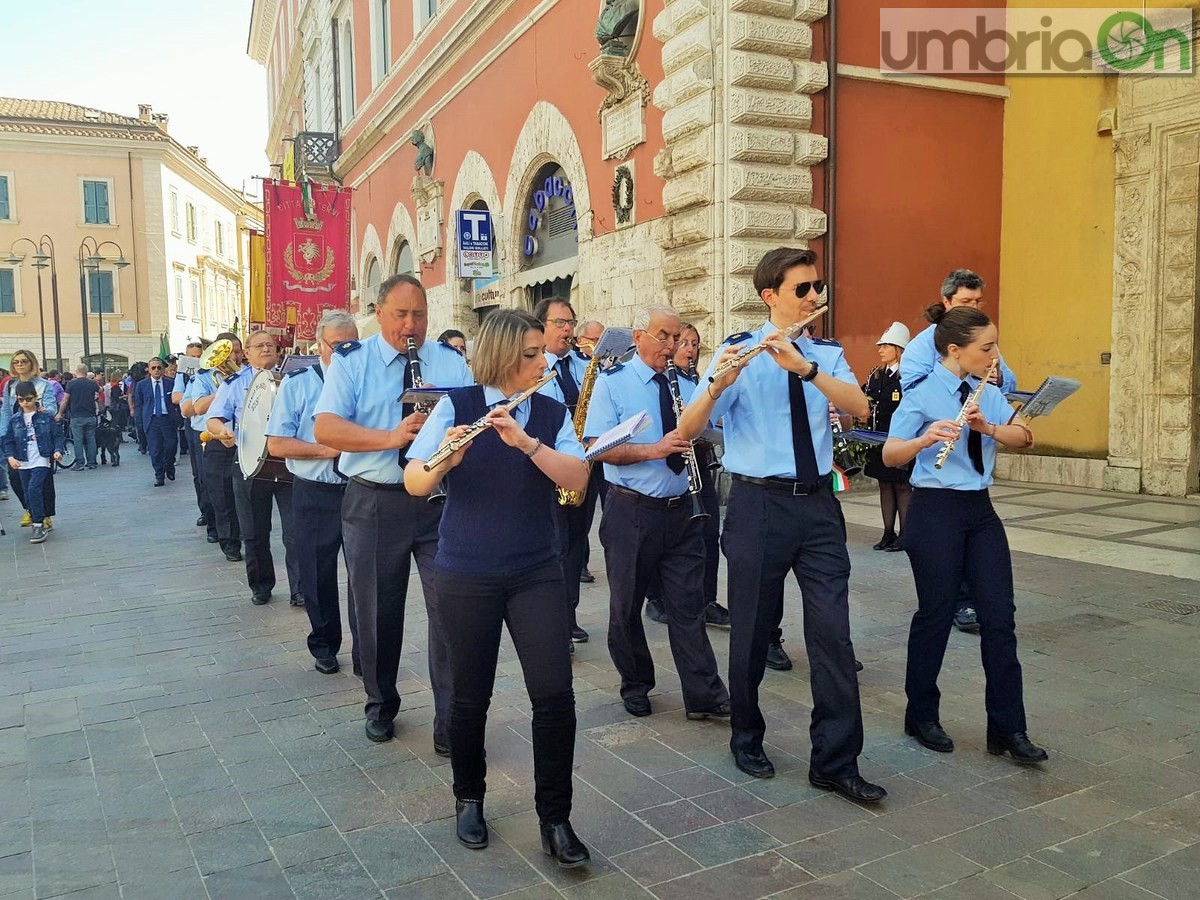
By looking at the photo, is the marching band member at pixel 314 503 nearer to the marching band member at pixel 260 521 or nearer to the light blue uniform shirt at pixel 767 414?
the marching band member at pixel 260 521

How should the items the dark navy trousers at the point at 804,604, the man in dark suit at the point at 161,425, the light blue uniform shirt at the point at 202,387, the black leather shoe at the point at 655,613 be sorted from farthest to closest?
the man in dark suit at the point at 161,425 → the light blue uniform shirt at the point at 202,387 → the black leather shoe at the point at 655,613 → the dark navy trousers at the point at 804,604

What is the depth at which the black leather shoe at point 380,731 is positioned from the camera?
4.32m

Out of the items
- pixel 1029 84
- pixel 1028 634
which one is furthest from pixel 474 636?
pixel 1029 84

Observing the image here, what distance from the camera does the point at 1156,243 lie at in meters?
10.7

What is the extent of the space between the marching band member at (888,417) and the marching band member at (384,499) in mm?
4007

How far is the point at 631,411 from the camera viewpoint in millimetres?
4695

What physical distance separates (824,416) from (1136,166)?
912cm

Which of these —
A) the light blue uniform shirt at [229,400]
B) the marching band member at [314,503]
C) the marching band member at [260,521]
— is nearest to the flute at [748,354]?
the marching band member at [314,503]

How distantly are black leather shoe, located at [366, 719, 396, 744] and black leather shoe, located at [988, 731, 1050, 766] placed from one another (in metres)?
A: 2.54

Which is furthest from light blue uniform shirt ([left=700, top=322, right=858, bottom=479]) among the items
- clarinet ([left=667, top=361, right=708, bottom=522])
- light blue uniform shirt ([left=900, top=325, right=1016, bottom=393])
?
light blue uniform shirt ([left=900, top=325, right=1016, bottom=393])

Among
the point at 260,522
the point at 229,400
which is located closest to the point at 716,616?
the point at 260,522

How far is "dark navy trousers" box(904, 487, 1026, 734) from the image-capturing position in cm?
393

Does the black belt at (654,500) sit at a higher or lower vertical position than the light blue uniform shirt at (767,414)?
lower

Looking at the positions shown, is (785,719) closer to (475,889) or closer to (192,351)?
(475,889)
